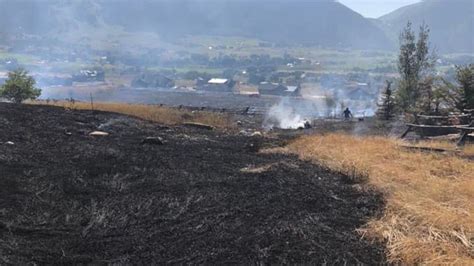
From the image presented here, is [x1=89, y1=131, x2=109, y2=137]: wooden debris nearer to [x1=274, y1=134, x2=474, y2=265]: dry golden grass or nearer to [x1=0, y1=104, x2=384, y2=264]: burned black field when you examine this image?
[x1=0, y1=104, x2=384, y2=264]: burned black field

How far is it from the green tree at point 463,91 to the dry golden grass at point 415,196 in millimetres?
7689

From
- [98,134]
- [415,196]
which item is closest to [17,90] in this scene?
[98,134]

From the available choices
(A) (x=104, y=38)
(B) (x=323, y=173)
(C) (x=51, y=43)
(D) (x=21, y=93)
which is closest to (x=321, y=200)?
(B) (x=323, y=173)

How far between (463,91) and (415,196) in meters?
13.1

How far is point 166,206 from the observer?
737 cm

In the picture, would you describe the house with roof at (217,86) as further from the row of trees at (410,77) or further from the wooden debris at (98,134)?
the wooden debris at (98,134)

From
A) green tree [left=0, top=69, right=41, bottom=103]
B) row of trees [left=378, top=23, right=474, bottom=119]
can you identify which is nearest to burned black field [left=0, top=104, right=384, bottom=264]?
green tree [left=0, top=69, right=41, bottom=103]

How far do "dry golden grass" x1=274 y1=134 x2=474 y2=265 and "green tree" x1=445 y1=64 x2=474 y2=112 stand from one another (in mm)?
7689

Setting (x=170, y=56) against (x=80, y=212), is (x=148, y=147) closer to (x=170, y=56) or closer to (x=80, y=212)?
(x=80, y=212)

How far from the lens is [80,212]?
705 cm

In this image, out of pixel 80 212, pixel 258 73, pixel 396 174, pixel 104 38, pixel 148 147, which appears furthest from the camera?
pixel 104 38

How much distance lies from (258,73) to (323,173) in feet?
385

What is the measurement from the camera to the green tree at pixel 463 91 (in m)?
19.1

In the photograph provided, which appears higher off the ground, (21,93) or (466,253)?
(21,93)
